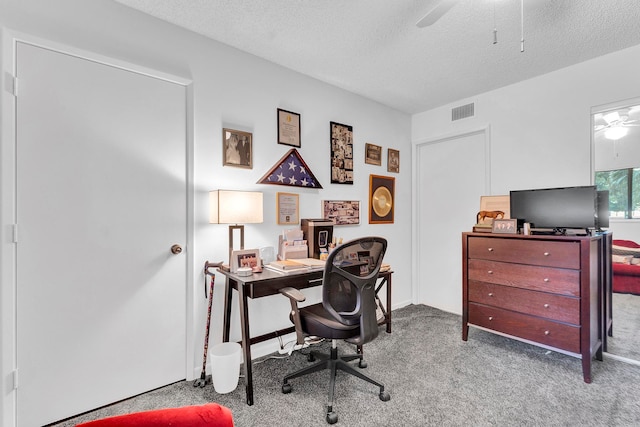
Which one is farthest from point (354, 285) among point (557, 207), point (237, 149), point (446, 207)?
point (446, 207)

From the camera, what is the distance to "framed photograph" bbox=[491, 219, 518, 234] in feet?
8.22

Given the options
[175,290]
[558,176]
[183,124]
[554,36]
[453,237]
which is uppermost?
[554,36]

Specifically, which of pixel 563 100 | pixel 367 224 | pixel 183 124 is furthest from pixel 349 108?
pixel 563 100

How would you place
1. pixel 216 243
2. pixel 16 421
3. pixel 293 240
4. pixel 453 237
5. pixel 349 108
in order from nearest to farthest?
pixel 16 421 < pixel 216 243 < pixel 293 240 < pixel 349 108 < pixel 453 237

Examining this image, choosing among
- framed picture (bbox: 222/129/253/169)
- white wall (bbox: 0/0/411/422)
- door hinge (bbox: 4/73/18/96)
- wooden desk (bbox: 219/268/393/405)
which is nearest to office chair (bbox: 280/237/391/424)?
wooden desk (bbox: 219/268/393/405)

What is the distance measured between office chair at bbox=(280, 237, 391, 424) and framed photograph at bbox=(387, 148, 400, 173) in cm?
196

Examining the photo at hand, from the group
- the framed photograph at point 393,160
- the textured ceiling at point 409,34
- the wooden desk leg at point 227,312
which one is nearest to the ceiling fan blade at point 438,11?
the textured ceiling at point 409,34

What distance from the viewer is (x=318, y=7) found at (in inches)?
76.6

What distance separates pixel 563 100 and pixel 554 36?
0.77 m

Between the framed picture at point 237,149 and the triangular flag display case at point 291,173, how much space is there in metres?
0.21

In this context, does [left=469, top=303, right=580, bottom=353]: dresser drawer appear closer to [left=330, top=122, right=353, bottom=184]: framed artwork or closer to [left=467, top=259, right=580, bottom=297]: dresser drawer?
[left=467, top=259, right=580, bottom=297]: dresser drawer

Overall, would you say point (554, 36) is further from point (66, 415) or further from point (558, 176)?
point (66, 415)

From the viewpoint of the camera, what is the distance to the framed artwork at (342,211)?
3.05 metres

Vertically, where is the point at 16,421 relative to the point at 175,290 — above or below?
below
